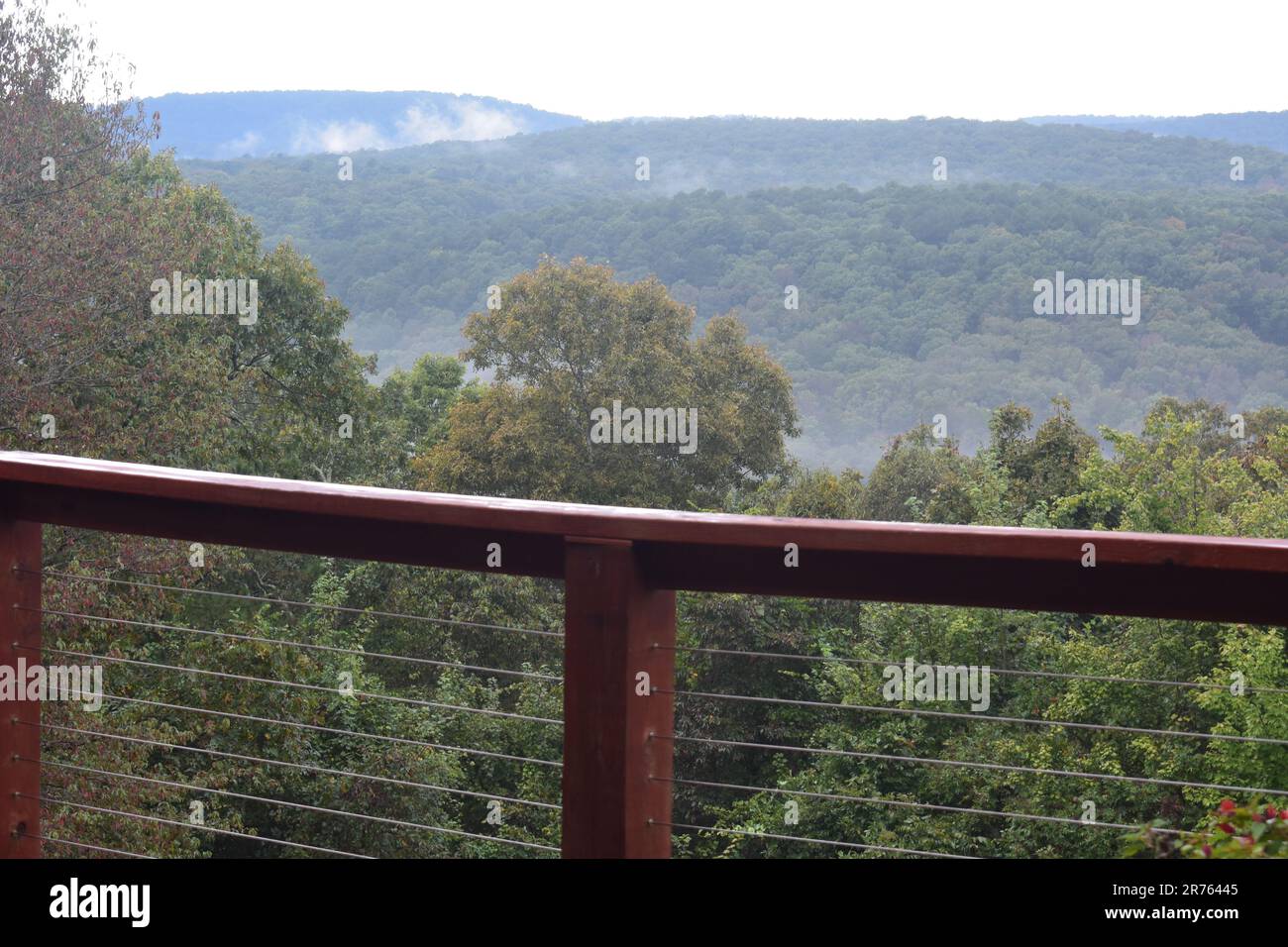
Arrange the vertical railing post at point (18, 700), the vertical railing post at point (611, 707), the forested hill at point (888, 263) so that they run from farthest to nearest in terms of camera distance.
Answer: the forested hill at point (888, 263)
the vertical railing post at point (18, 700)
the vertical railing post at point (611, 707)

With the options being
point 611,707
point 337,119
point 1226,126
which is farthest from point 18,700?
point 337,119

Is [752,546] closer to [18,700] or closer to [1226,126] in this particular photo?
[18,700]

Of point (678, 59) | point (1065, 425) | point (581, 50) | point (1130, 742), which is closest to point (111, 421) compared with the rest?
point (1130, 742)

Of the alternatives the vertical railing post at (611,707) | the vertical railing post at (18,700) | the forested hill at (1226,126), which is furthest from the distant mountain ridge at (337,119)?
the vertical railing post at (611,707)

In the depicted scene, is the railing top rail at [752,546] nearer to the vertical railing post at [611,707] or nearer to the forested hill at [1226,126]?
the vertical railing post at [611,707]

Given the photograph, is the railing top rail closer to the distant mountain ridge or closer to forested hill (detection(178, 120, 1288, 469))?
forested hill (detection(178, 120, 1288, 469))
